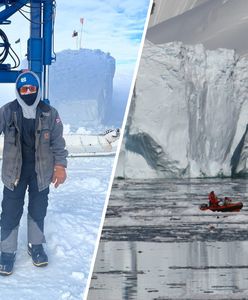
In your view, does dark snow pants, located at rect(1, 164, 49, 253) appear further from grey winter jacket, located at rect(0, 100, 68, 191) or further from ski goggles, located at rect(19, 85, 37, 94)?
ski goggles, located at rect(19, 85, 37, 94)

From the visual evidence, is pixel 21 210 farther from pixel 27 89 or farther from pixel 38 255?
pixel 27 89

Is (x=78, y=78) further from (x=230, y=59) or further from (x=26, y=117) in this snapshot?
(x=230, y=59)

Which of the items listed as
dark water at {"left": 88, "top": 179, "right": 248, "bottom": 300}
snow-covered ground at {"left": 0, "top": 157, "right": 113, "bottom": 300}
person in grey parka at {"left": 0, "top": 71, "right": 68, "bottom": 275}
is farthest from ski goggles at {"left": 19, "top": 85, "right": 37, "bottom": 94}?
dark water at {"left": 88, "top": 179, "right": 248, "bottom": 300}

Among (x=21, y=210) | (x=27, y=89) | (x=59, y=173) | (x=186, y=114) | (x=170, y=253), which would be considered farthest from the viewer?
(x=186, y=114)

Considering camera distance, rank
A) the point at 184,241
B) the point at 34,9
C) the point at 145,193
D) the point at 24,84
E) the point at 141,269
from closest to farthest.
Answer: the point at 24,84
the point at 34,9
the point at 141,269
the point at 184,241
the point at 145,193

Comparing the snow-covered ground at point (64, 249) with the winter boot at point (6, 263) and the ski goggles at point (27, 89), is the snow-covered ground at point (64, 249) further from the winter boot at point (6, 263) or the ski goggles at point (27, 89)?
the ski goggles at point (27, 89)

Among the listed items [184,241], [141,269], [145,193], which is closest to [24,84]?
[141,269]

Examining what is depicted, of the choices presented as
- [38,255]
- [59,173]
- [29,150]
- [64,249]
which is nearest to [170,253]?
[64,249]
